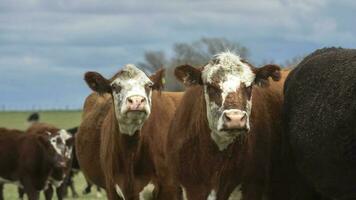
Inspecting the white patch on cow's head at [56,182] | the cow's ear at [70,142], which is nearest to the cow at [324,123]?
the white patch on cow's head at [56,182]

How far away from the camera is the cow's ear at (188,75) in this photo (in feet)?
27.6

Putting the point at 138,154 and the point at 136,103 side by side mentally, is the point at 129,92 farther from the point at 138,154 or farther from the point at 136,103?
the point at 138,154

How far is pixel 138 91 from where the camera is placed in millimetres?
9211

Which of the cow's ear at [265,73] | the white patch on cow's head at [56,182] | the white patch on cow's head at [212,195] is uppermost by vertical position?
the cow's ear at [265,73]

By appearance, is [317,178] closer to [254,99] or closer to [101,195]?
[254,99]

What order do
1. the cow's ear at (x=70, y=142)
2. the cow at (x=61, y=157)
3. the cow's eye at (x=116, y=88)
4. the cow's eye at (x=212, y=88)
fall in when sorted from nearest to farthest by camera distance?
the cow's eye at (x=212, y=88) < the cow's eye at (x=116, y=88) < the cow at (x=61, y=157) < the cow's ear at (x=70, y=142)

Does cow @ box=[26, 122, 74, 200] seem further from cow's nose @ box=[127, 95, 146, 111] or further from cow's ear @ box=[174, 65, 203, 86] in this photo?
cow's ear @ box=[174, 65, 203, 86]

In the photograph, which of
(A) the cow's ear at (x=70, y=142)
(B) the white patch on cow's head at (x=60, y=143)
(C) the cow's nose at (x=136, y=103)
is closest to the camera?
(C) the cow's nose at (x=136, y=103)

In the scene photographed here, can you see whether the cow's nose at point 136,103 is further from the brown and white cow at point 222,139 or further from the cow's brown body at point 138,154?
the cow's brown body at point 138,154

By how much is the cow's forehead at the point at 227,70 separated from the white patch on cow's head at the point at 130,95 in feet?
3.44

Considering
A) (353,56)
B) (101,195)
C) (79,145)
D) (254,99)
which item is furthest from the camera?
(101,195)

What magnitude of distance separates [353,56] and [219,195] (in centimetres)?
187

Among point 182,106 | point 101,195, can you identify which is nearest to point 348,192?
point 182,106

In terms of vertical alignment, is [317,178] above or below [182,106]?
below
